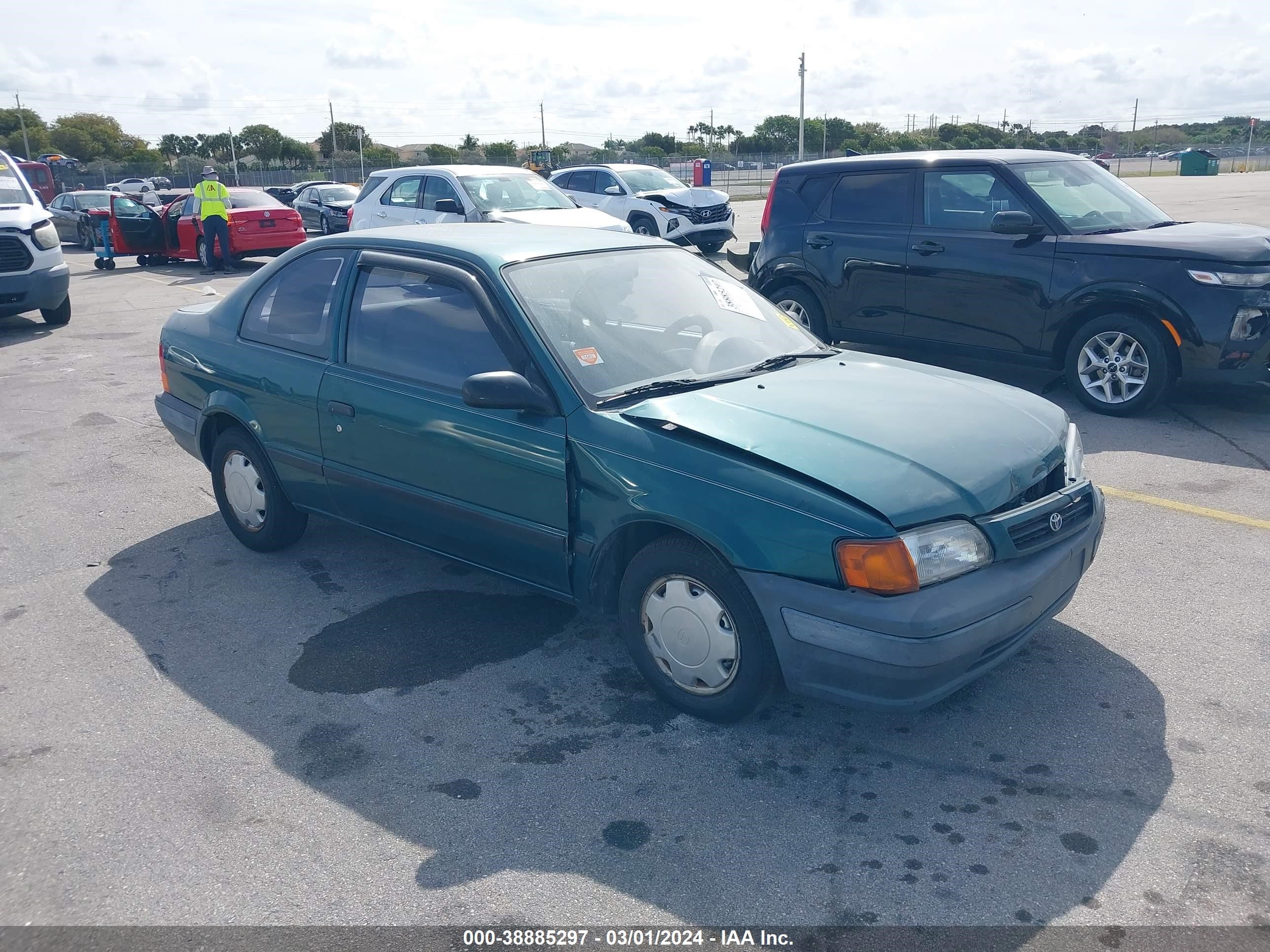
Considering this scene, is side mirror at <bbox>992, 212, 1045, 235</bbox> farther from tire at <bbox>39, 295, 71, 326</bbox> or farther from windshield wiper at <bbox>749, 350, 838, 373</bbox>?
tire at <bbox>39, 295, 71, 326</bbox>

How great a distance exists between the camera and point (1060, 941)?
8.41ft

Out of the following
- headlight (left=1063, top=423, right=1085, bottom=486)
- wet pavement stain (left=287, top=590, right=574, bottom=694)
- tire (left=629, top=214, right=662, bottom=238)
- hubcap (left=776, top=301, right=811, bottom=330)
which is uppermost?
tire (left=629, top=214, right=662, bottom=238)

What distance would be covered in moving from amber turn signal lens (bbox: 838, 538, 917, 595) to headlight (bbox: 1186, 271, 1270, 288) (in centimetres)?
498

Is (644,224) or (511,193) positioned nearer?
(511,193)

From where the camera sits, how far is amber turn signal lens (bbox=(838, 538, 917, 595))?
10.0 ft

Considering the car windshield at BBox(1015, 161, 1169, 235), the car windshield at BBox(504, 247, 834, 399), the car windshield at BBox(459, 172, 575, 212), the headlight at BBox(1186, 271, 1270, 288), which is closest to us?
the car windshield at BBox(504, 247, 834, 399)

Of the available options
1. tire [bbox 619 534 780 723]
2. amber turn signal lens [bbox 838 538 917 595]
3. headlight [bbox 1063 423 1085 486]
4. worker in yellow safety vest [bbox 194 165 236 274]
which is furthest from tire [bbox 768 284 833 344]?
worker in yellow safety vest [bbox 194 165 236 274]

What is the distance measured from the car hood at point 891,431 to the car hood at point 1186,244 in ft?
11.7

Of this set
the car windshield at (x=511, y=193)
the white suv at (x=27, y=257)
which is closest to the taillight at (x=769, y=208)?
the car windshield at (x=511, y=193)

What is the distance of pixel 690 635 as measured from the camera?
3.48 m

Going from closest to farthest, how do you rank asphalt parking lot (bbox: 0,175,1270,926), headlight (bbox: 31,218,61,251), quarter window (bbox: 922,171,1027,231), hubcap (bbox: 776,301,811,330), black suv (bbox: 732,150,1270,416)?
asphalt parking lot (bbox: 0,175,1270,926) → black suv (bbox: 732,150,1270,416) → quarter window (bbox: 922,171,1027,231) → hubcap (bbox: 776,301,811,330) → headlight (bbox: 31,218,61,251)

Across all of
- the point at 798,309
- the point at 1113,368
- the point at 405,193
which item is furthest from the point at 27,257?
the point at 1113,368

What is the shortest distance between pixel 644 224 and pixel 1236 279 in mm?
14553

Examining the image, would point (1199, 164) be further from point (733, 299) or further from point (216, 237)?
point (733, 299)
